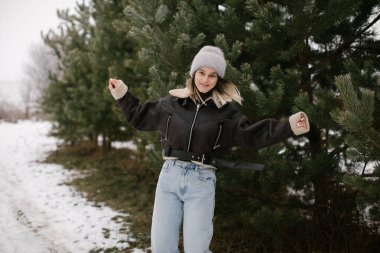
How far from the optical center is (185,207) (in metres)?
2.46

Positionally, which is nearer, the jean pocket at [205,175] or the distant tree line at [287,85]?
the jean pocket at [205,175]

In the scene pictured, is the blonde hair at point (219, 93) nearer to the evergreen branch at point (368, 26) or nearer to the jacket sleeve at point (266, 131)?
the jacket sleeve at point (266, 131)

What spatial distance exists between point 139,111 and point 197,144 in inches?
21.6

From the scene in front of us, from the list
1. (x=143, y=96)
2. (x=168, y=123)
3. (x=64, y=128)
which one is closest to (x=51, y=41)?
(x=64, y=128)

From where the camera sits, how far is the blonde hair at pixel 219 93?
254 cm

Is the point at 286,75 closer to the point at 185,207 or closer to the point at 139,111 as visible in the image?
the point at 139,111

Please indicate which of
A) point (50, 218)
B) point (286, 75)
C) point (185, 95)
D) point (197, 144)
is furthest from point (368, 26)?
point (50, 218)

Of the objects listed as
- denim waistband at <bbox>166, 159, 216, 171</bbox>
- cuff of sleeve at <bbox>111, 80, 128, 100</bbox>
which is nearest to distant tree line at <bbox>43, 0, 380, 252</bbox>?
cuff of sleeve at <bbox>111, 80, 128, 100</bbox>

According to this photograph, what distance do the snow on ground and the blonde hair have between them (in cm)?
281

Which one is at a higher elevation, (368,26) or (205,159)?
(368,26)

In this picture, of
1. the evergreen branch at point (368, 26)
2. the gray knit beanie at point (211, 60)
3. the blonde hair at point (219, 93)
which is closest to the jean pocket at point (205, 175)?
the blonde hair at point (219, 93)

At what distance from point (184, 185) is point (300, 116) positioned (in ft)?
3.03

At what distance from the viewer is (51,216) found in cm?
598

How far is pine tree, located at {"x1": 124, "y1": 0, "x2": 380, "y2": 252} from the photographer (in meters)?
3.11
